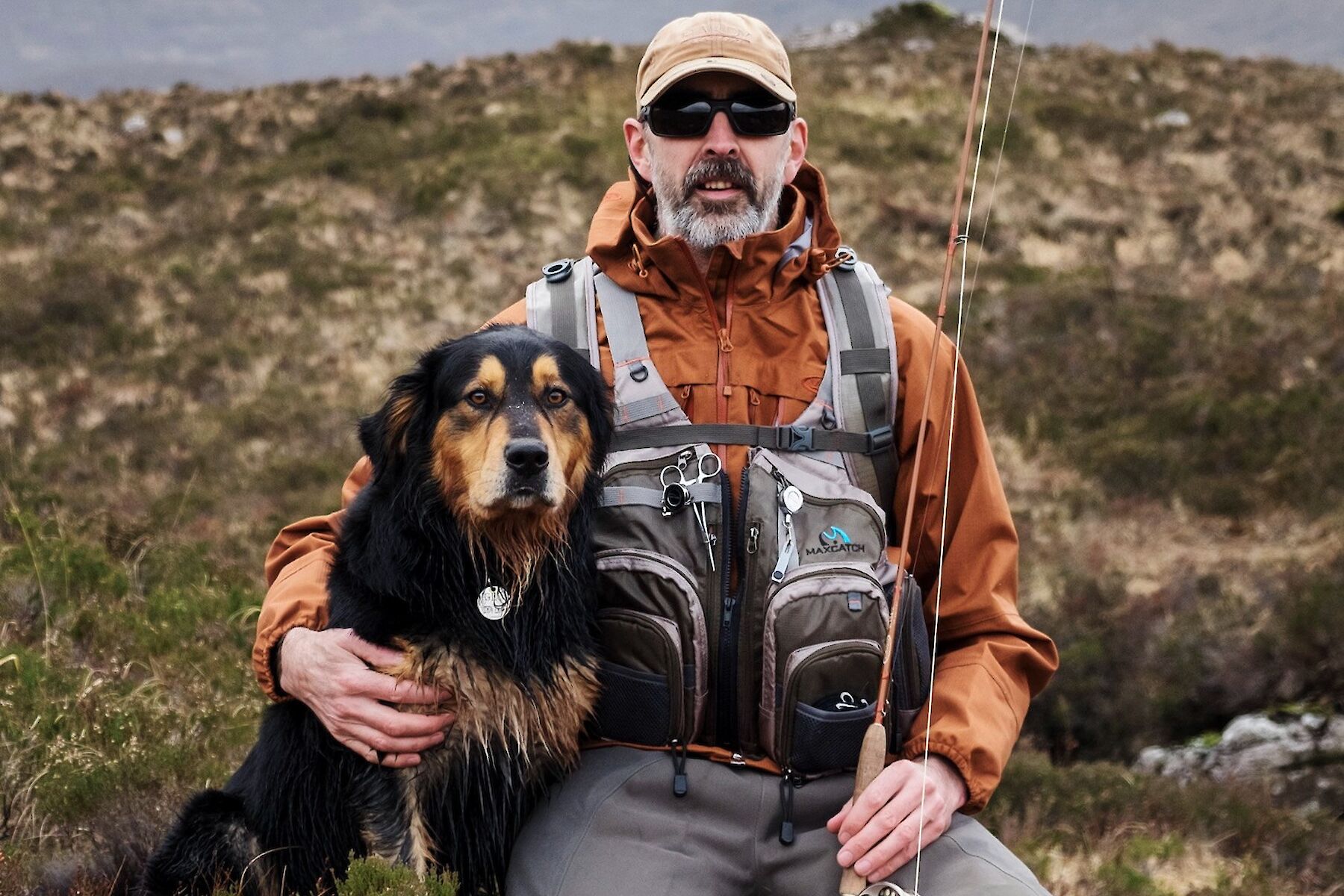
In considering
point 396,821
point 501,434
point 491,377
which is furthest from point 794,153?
point 396,821

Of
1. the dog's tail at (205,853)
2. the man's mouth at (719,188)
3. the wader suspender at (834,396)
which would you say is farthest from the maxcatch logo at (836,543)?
the dog's tail at (205,853)

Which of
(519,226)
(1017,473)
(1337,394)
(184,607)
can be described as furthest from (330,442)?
(1337,394)

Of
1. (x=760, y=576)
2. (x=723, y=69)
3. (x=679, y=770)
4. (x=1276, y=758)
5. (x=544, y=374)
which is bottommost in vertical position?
(x=1276, y=758)

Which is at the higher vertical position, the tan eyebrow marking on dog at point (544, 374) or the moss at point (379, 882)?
the tan eyebrow marking on dog at point (544, 374)

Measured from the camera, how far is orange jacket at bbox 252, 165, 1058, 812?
2.93 m

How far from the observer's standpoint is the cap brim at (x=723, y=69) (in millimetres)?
2990

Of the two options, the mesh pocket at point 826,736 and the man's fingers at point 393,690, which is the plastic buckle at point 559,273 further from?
the mesh pocket at point 826,736

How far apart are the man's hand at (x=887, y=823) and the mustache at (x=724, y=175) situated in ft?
5.08

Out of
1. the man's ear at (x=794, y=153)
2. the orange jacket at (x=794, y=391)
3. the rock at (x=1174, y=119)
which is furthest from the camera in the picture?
the rock at (x=1174, y=119)

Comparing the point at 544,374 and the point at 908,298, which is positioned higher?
the point at 908,298

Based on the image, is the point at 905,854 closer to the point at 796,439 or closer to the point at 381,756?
the point at 796,439

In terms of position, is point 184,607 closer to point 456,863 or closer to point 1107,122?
point 456,863

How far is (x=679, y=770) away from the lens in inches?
106

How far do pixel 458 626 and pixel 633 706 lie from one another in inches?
19.4
